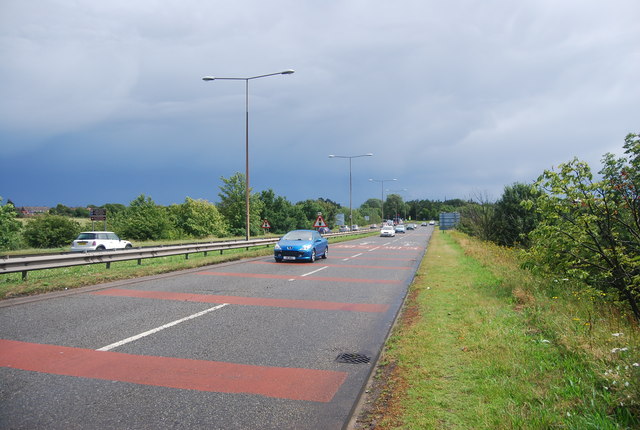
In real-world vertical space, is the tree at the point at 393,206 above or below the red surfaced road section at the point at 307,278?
above

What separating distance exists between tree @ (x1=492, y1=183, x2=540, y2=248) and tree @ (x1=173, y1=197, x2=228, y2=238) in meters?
57.3

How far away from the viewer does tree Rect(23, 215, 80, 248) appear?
49.8 metres

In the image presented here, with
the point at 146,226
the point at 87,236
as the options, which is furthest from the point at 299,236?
the point at 146,226

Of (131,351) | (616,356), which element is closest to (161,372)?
(131,351)

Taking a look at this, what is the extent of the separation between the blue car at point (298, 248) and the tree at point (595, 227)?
1092cm

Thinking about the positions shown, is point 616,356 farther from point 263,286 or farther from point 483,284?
point 263,286

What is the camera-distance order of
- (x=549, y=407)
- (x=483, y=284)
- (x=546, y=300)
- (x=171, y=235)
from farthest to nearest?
(x=171, y=235), (x=483, y=284), (x=546, y=300), (x=549, y=407)

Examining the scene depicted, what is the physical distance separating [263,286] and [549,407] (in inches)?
336

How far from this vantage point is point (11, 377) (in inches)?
177

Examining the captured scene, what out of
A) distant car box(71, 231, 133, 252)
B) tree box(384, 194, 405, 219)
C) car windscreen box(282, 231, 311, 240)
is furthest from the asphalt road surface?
tree box(384, 194, 405, 219)

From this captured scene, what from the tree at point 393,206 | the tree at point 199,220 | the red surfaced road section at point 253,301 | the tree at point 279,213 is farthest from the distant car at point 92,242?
the tree at point 393,206

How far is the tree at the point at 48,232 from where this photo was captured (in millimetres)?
49844

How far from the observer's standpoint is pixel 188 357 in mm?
5320

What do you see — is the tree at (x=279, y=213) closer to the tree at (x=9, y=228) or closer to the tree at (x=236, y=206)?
the tree at (x=236, y=206)
